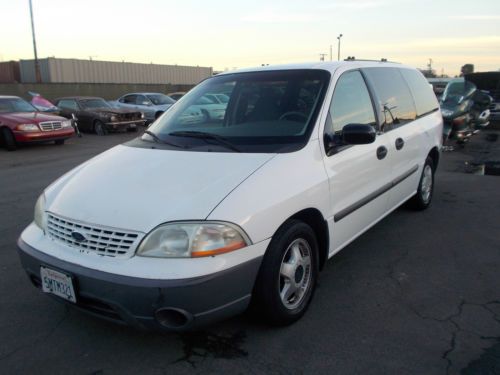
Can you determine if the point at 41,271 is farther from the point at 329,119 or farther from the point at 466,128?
the point at 466,128

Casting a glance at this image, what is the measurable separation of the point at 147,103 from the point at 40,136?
7.79m

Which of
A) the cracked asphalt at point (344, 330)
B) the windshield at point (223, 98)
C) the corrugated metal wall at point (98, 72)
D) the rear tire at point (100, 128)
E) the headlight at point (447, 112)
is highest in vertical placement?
the corrugated metal wall at point (98, 72)

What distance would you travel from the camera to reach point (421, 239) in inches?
189

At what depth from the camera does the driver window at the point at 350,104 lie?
3.63 meters

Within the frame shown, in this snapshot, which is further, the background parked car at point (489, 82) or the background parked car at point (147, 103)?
the background parked car at point (147, 103)

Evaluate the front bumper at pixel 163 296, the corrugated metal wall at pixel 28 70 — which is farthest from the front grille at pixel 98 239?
the corrugated metal wall at pixel 28 70

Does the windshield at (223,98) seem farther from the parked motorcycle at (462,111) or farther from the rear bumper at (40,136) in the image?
the rear bumper at (40,136)

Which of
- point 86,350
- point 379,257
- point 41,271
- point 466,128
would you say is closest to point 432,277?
point 379,257

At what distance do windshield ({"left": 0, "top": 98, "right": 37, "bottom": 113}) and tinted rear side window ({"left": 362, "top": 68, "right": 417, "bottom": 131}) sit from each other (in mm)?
11665

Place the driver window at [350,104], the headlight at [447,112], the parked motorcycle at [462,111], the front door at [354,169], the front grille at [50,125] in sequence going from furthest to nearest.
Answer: the front grille at [50,125] < the parked motorcycle at [462,111] < the headlight at [447,112] < the driver window at [350,104] < the front door at [354,169]

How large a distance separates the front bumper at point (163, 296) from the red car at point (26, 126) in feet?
35.7

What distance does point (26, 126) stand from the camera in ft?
40.4

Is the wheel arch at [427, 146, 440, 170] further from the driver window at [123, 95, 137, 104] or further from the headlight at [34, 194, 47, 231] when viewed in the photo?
the driver window at [123, 95, 137, 104]

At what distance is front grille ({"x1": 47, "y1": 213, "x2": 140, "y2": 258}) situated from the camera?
2588 mm
